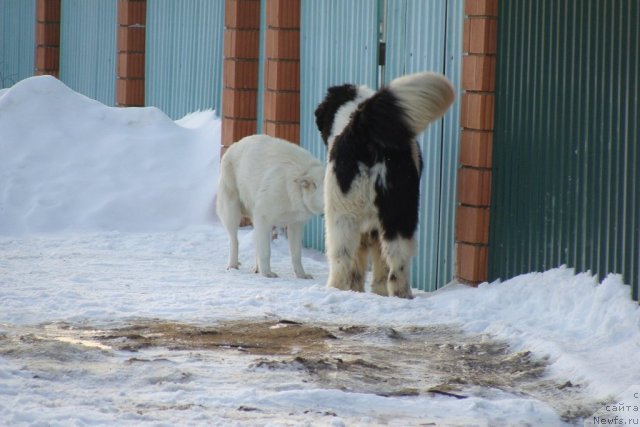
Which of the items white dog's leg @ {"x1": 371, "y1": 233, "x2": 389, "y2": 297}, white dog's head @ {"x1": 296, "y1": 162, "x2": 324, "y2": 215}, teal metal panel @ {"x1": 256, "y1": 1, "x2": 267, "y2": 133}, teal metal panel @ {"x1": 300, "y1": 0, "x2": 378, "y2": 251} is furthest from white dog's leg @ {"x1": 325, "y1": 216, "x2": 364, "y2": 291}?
teal metal panel @ {"x1": 256, "y1": 1, "x2": 267, "y2": 133}

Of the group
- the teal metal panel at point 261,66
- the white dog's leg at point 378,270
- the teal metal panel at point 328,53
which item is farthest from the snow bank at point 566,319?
the teal metal panel at point 261,66

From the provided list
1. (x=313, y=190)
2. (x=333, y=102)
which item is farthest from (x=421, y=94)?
(x=313, y=190)

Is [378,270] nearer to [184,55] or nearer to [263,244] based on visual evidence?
[263,244]

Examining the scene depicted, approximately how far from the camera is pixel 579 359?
6449 millimetres

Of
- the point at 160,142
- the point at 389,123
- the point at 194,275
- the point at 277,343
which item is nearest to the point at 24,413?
the point at 277,343

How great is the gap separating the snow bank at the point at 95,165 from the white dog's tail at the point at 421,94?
4991 mm

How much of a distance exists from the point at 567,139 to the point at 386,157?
1.27 m

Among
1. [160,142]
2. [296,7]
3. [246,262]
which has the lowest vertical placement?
[246,262]

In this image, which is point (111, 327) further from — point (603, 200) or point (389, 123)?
point (603, 200)

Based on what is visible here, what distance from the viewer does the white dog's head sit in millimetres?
9938

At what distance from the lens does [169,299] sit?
871cm

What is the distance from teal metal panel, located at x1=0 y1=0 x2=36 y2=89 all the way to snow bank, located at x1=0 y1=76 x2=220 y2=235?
8.96m

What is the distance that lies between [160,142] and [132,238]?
260cm

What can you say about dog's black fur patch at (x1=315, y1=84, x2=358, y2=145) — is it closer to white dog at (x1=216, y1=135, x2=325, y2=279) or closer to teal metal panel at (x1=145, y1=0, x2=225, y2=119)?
white dog at (x1=216, y1=135, x2=325, y2=279)
